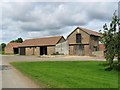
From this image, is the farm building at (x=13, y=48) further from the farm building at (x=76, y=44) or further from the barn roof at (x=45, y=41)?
the farm building at (x=76, y=44)

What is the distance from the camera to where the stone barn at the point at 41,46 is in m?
81.5

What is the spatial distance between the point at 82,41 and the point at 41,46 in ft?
55.9

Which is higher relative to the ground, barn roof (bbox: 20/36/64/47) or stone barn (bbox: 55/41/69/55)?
barn roof (bbox: 20/36/64/47)

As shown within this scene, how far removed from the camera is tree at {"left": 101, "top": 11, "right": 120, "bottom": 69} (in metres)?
23.8

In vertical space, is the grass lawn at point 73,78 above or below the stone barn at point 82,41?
below

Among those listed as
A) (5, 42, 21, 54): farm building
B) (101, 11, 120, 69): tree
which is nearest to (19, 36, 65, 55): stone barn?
(5, 42, 21, 54): farm building

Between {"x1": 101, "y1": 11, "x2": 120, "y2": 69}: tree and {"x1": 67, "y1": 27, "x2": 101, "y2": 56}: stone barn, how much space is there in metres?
45.7

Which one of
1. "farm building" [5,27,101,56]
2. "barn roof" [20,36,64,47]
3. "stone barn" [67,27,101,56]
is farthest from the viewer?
"barn roof" [20,36,64,47]

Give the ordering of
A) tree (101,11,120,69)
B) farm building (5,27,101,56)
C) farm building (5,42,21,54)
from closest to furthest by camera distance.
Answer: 1. tree (101,11,120,69)
2. farm building (5,27,101,56)
3. farm building (5,42,21,54)

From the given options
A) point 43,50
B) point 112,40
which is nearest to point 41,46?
point 43,50

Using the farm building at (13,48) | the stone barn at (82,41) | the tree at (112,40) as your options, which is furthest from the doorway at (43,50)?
the tree at (112,40)

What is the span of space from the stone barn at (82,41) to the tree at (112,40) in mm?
45711

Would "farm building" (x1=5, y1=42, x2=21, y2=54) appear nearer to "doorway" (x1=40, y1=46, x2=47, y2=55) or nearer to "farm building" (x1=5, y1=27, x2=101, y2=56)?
"doorway" (x1=40, y1=46, x2=47, y2=55)

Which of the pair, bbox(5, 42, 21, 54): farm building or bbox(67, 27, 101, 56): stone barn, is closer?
bbox(67, 27, 101, 56): stone barn
